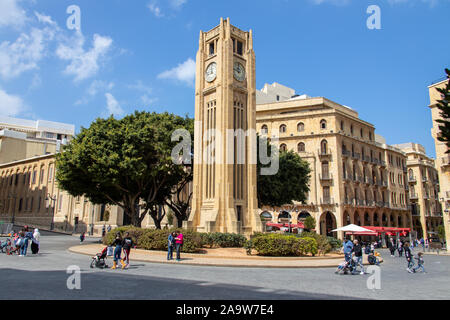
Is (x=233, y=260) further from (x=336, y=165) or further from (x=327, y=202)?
(x=336, y=165)

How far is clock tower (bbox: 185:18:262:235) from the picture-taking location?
27.4 metres

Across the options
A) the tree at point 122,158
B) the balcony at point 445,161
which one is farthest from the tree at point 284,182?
the balcony at point 445,161

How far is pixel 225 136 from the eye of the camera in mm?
28156

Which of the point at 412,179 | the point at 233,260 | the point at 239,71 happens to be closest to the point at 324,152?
the point at 239,71

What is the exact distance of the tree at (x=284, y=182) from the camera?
33344 mm

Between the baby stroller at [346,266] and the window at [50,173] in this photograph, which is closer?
the baby stroller at [346,266]

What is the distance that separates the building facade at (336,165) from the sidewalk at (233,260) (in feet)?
92.9

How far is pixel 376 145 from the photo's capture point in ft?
192

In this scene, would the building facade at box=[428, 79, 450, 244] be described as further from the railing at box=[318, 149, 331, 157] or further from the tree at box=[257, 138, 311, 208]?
the tree at box=[257, 138, 311, 208]

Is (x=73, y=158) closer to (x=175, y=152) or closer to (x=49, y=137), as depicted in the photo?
(x=175, y=152)

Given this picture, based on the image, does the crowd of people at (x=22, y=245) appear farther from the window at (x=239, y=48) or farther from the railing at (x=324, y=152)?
the railing at (x=324, y=152)

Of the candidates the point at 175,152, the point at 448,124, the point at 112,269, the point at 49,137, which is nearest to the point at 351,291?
the point at 448,124

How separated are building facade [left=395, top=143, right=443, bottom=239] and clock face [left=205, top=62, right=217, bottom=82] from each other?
50.6 m
